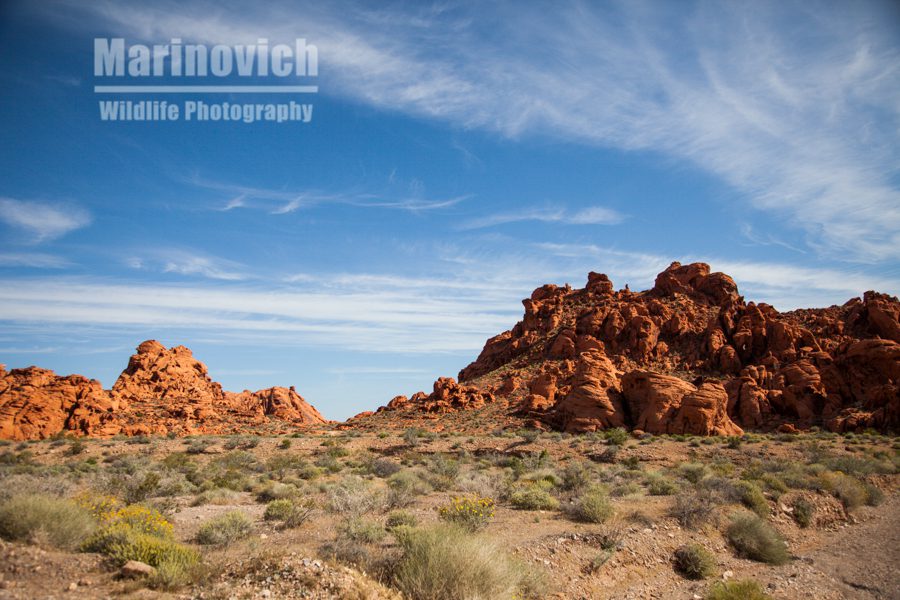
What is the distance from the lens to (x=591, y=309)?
206ft

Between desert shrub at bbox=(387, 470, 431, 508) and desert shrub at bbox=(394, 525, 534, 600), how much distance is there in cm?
710

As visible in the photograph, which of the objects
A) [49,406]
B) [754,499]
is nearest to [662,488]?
[754,499]

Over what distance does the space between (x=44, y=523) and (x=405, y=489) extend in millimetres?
10099

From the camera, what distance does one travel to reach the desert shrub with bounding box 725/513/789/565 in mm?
11883

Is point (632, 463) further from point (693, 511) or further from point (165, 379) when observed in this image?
point (165, 379)

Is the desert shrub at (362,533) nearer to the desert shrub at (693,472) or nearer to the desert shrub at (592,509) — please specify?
the desert shrub at (592,509)

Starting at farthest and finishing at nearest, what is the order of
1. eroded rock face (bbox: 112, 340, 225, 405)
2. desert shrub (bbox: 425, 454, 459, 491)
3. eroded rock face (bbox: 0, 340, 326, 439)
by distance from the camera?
eroded rock face (bbox: 112, 340, 225, 405) → eroded rock face (bbox: 0, 340, 326, 439) → desert shrub (bbox: 425, 454, 459, 491)

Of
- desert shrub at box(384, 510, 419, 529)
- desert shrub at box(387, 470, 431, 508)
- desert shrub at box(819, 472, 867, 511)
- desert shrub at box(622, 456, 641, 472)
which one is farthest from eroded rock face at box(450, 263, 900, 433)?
desert shrub at box(384, 510, 419, 529)

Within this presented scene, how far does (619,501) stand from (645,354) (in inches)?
1667

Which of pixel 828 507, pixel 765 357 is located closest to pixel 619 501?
pixel 828 507

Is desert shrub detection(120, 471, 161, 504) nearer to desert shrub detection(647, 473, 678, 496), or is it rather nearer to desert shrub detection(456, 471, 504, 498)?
desert shrub detection(456, 471, 504, 498)

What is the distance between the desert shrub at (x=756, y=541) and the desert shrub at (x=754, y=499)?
268 centimetres

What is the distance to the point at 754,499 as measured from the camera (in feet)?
50.3

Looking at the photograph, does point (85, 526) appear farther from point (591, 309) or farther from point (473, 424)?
point (591, 309)
